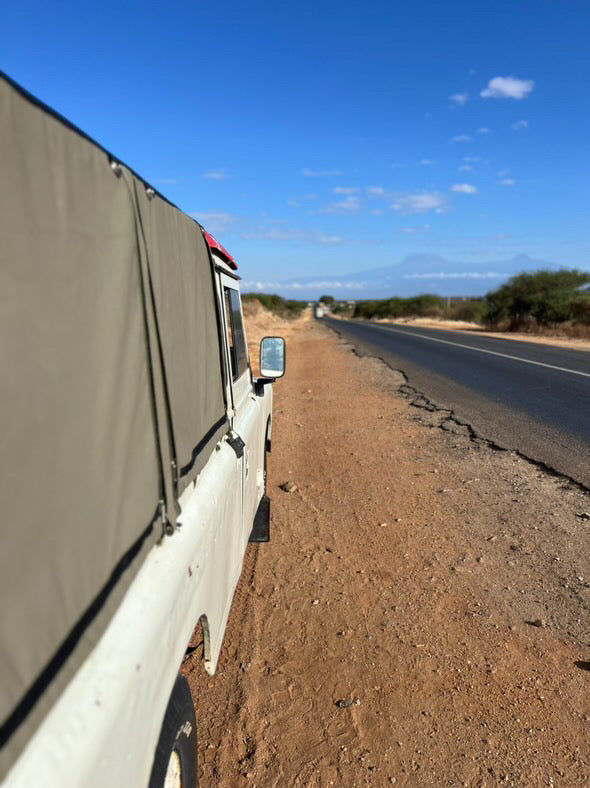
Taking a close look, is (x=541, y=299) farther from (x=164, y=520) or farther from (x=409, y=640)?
(x=164, y=520)

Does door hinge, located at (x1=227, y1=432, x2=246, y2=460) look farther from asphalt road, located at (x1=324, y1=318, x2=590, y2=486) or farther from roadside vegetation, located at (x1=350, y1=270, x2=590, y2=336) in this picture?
roadside vegetation, located at (x1=350, y1=270, x2=590, y2=336)

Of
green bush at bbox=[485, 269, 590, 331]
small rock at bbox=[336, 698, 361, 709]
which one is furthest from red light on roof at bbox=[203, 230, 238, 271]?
green bush at bbox=[485, 269, 590, 331]

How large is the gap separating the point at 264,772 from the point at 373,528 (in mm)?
2720

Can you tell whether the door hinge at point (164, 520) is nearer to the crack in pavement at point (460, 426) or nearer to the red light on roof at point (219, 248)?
the red light on roof at point (219, 248)

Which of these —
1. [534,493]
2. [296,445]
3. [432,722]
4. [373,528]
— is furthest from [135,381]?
[296,445]

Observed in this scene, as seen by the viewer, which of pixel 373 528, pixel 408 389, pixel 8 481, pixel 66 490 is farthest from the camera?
pixel 408 389

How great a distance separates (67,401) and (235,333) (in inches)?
112

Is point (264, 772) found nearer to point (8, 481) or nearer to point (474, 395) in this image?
point (8, 481)

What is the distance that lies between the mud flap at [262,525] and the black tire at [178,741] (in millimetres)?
2217

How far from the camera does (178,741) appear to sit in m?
1.81

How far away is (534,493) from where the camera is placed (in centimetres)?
575

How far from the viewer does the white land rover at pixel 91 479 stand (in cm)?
108

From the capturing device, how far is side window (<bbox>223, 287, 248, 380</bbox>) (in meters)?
3.81

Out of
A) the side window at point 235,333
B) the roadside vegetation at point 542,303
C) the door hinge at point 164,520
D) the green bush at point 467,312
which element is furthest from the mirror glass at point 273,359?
the green bush at point 467,312
